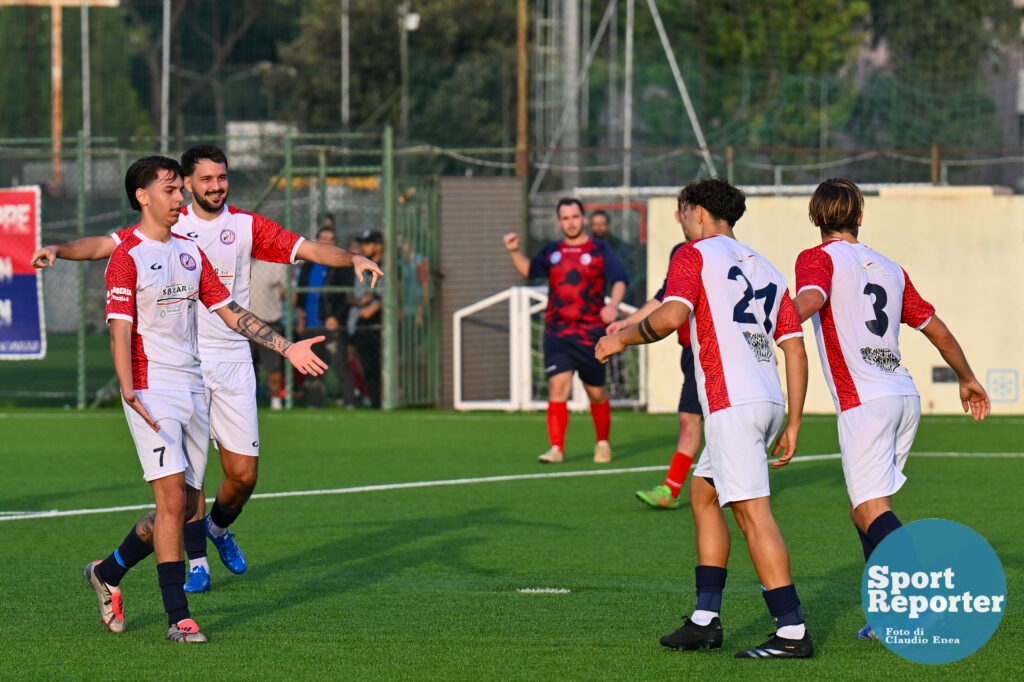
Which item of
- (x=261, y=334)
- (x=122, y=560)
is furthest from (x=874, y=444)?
(x=122, y=560)

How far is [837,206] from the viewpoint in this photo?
245 inches


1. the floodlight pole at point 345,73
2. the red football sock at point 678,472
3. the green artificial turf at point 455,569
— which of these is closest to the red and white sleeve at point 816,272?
the green artificial turf at point 455,569

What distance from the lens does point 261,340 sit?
6.70 m

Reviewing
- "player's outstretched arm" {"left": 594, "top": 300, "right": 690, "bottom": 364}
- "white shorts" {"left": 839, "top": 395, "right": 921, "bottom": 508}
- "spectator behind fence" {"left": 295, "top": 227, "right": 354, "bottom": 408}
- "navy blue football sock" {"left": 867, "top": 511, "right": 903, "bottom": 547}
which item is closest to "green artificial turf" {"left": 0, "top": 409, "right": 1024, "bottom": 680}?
"navy blue football sock" {"left": 867, "top": 511, "right": 903, "bottom": 547}

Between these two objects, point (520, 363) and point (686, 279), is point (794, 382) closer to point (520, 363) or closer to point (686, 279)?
point (686, 279)

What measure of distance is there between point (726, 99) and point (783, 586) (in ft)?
91.9

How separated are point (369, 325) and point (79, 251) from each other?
11.4 metres

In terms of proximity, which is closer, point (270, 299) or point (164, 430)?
point (164, 430)

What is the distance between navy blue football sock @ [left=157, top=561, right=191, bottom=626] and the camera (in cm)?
615

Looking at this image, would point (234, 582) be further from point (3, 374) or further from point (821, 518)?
point (3, 374)

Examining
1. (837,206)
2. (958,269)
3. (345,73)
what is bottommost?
(958,269)

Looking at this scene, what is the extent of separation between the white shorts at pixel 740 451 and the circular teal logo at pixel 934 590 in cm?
63

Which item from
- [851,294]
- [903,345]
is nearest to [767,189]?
[903,345]

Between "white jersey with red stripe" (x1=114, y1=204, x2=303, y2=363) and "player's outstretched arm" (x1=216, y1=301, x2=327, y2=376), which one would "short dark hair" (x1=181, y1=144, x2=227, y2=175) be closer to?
"white jersey with red stripe" (x1=114, y1=204, x2=303, y2=363)
